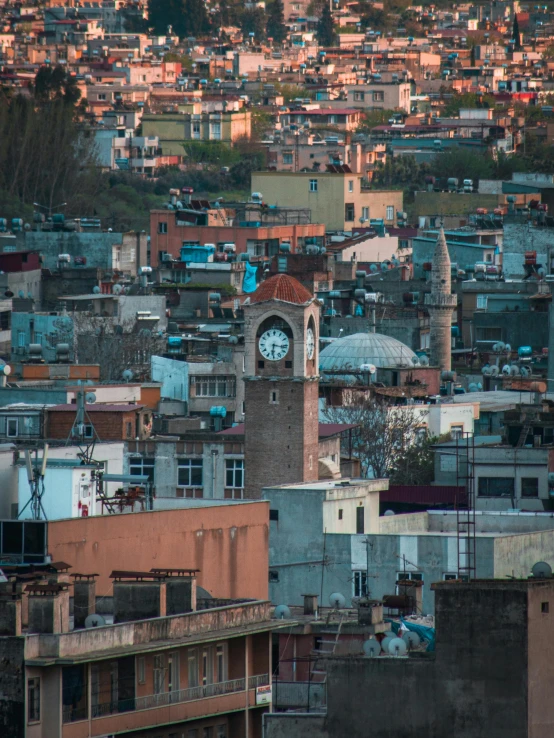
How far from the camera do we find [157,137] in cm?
12781

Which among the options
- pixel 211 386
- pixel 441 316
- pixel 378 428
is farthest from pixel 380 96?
pixel 378 428

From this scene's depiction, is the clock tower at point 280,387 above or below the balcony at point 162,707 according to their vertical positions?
above

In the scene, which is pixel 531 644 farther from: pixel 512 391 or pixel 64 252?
pixel 64 252

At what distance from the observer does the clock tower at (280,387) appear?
50094 millimetres

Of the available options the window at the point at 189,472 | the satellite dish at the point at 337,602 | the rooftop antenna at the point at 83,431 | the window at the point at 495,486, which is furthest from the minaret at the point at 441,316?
the satellite dish at the point at 337,602

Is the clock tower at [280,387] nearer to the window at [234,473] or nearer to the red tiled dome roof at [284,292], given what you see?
the red tiled dome roof at [284,292]

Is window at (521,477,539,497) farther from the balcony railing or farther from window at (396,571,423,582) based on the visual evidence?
the balcony railing

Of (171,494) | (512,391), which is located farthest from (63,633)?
(512,391)

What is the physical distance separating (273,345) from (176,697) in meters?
22.3

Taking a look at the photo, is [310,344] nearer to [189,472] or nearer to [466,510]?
[189,472]

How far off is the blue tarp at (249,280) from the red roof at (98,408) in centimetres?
2750

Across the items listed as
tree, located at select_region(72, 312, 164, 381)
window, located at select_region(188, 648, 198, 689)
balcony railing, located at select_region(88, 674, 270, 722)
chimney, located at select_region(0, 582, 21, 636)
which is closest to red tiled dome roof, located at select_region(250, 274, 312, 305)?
tree, located at select_region(72, 312, 164, 381)

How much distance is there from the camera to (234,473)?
166 feet

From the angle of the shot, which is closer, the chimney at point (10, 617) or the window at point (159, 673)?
the chimney at point (10, 617)
